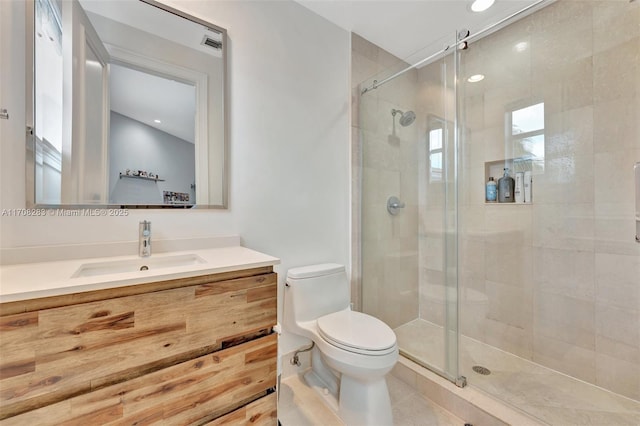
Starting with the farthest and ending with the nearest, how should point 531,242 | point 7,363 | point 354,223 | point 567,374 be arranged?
point 354,223 → point 531,242 → point 567,374 → point 7,363

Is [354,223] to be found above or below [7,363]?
above

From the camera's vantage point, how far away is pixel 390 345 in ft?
4.02

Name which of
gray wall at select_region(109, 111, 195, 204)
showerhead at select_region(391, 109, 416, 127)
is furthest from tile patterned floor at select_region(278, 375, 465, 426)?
showerhead at select_region(391, 109, 416, 127)

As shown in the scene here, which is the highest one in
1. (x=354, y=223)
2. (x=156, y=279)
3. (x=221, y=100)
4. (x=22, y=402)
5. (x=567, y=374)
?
(x=221, y=100)

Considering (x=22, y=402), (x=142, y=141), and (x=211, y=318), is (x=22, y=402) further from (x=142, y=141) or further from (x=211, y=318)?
(x=142, y=141)

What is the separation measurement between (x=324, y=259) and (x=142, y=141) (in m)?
1.22

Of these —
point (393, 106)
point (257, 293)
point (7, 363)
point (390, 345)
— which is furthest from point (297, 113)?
point (7, 363)

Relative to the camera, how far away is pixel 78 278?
769 mm

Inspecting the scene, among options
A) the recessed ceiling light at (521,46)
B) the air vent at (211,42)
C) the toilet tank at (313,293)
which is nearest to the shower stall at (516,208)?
the recessed ceiling light at (521,46)

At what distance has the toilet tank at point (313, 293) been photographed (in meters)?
1.53

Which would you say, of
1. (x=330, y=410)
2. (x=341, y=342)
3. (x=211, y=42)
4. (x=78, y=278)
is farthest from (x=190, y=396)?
(x=211, y=42)

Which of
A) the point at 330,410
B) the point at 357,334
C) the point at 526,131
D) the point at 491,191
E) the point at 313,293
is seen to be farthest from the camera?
the point at 491,191

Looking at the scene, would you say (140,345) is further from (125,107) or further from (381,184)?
(381,184)

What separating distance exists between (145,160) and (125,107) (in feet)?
0.78
